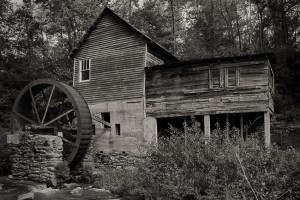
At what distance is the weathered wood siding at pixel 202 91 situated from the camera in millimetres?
13688

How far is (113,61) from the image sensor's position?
16891mm

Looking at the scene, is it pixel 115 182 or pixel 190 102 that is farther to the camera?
pixel 190 102

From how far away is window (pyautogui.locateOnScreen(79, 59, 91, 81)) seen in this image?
17797 mm

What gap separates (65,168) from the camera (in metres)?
12.6

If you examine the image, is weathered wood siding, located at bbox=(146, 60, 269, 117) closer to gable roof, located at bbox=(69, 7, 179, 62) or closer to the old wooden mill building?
the old wooden mill building

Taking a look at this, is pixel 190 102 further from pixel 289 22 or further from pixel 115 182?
pixel 289 22

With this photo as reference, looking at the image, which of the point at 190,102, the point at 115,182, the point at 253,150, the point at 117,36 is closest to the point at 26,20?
the point at 117,36

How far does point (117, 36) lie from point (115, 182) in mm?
8309

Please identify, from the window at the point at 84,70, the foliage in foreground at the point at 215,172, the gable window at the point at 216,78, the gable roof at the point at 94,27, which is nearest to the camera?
the foliage in foreground at the point at 215,172

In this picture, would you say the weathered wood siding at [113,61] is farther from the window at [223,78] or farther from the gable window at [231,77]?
the gable window at [231,77]

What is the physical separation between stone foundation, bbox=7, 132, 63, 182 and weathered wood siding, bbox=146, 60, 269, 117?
201 inches

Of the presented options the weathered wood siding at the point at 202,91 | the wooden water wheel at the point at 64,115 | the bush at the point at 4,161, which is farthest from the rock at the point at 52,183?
the weathered wood siding at the point at 202,91

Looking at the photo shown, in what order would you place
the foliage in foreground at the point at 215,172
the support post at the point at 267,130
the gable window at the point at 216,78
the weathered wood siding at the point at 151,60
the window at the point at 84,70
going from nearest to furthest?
the foliage in foreground at the point at 215,172 < the support post at the point at 267,130 < the gable window at the point at 216,78 < the weathered wood siding at the point at 151,60 < the window at the point at 84,70

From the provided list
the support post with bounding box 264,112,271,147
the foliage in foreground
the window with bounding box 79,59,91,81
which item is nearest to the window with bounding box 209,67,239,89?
the support post with bounding box 264,112,271,147
